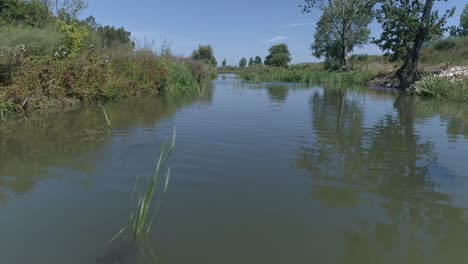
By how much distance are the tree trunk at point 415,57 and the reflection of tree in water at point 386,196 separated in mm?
20823

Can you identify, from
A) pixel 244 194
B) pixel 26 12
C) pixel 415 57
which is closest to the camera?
pixel 244 194

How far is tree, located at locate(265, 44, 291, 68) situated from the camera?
76.0 m

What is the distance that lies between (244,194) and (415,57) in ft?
85.7

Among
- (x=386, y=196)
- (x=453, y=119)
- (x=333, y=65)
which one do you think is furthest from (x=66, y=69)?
(x=333, y=65)

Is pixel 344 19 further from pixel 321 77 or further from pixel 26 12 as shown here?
pixel 26 12

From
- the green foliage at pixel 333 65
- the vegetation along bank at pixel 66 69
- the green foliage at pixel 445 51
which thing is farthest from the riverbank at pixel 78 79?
the green foliage at pixel 333 65

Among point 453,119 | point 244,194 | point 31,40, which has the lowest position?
point 453,119

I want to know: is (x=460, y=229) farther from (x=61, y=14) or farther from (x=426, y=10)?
(x=426, y=10)

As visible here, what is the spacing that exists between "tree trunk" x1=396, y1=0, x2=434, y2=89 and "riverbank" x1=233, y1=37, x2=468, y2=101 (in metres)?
0.90

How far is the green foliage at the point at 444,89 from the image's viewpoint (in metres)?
17.5

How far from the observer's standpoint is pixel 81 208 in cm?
365

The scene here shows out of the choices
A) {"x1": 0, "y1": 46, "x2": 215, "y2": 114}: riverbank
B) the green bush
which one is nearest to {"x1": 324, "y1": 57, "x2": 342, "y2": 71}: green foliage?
the green bush

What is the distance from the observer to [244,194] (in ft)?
13.7

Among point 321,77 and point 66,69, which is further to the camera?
point 321,77
